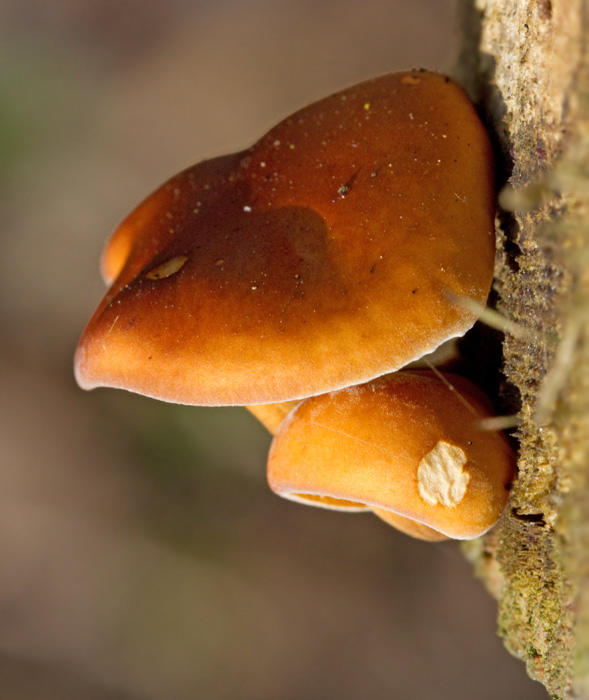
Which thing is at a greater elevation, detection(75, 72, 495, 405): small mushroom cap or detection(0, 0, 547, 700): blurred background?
detection(75, 72, 495, 405): small mushroom cap

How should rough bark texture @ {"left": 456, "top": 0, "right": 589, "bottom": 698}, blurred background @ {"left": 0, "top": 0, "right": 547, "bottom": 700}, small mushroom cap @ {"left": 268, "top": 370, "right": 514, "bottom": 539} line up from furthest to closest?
1. blurred background @ {"left": 0, "top": 0, "right": 547, "bottom": 700}
2. small mushroom cap @ {"left": 268, "top": 370, "right": 514, "bottom": 539}
3. rough bark texture @ {"left": 456, "top": 0, "right": 589, "bottom": 698}

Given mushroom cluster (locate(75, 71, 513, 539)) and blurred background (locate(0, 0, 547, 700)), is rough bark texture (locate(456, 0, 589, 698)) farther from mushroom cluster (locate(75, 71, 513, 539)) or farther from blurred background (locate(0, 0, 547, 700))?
blurred background (locate(0, 0, 547, 700))

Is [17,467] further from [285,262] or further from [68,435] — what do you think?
[285,262]

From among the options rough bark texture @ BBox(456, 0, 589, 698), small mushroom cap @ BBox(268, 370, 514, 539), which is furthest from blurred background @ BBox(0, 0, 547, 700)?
small mushroom cap @ BBox(268, 370, 514, 539)

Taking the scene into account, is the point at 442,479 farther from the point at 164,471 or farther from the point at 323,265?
the point at 164,471

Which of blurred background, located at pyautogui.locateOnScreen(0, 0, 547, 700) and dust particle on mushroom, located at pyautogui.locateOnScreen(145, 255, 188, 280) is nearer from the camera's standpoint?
dust particle on mushroom, located at pyautogui.locateOnScreen(145, 255, 188, 280)

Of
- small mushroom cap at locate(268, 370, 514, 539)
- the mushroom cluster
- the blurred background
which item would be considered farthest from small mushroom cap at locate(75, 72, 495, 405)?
the blurred background

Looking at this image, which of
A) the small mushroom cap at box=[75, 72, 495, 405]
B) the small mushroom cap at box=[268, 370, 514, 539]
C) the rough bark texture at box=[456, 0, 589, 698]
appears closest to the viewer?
the rough bark texture at box=[456, 0, 589, 698]
